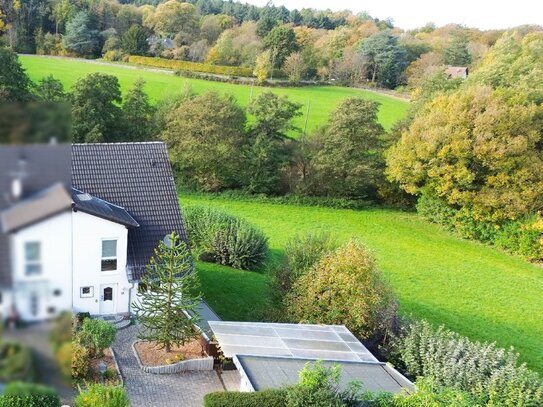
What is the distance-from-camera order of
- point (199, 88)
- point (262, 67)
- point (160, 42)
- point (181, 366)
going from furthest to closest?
point (160, 42) < point (262, 67) < point (199, 88) < point (181, 366)

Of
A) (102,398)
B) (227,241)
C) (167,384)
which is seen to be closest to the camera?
(102,398)

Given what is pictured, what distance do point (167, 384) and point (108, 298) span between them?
4.55 m

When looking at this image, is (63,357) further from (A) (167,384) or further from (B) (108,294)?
(B) (108,294)

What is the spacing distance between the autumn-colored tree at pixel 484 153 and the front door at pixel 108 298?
74.9 ft

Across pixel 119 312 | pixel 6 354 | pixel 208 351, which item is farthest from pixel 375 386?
pixel 6 354

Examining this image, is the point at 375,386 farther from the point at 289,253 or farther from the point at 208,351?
the point at 289,253

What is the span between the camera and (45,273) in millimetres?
1890

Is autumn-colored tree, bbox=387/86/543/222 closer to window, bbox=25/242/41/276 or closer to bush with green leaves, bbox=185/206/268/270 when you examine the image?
bush with green leaves, bbox=185/206/268/270

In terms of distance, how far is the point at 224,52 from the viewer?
2645 inches

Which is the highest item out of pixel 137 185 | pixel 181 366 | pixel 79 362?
pixel 137 185

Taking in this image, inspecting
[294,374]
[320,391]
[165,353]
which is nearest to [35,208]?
[320,391]

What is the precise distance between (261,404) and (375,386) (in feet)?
10.9

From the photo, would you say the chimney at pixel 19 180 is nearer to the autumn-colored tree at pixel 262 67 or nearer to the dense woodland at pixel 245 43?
the dense woodland at pixel 245 43

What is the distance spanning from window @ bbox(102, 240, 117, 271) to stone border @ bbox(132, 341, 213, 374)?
10.3 ft
